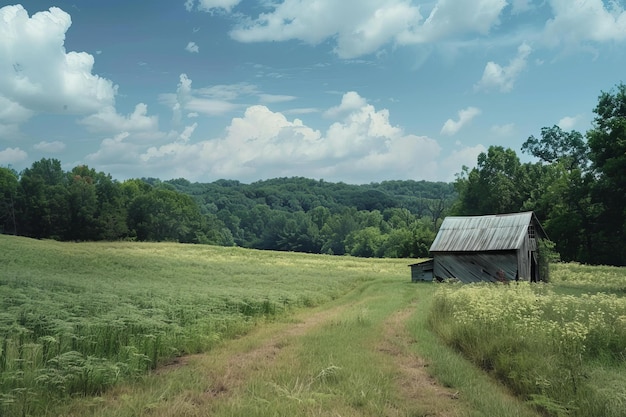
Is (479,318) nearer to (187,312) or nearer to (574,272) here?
(187,312)

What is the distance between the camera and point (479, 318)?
14086 mm

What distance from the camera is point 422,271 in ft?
143

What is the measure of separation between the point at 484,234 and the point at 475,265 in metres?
2.93

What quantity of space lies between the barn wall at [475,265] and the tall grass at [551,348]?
24.7m

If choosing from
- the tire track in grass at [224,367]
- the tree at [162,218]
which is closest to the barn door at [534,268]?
the tire track in grass at [224,367]

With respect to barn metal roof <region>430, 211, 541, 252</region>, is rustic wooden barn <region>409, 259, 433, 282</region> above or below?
below

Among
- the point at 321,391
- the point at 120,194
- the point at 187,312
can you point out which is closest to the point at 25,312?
the point at 187,312

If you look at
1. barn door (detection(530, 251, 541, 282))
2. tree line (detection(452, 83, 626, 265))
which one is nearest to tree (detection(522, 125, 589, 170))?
tree line (detection(452, 83, 626, 265))

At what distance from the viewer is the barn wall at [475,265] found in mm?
40469

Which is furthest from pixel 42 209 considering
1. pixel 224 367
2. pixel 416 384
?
pixel 416 384

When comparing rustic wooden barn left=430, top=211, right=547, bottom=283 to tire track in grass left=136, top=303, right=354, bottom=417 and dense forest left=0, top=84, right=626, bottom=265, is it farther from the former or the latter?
tire track in grass left=136, top=303, right=354, bottom=417

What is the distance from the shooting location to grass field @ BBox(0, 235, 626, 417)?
27.7 ft

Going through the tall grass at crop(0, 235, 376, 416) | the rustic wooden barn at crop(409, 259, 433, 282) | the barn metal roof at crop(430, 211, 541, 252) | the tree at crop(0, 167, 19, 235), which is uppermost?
the tree at crop(0, 167, 19, 235)

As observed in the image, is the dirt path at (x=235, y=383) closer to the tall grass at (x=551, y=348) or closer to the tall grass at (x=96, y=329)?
the tall grass at (x=96, y=329)
